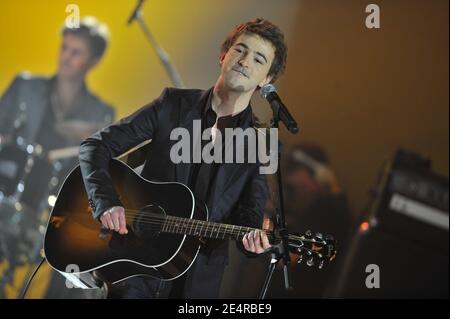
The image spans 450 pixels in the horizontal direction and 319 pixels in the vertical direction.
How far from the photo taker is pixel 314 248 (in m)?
2.27

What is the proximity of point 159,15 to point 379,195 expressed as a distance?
6.98 ft

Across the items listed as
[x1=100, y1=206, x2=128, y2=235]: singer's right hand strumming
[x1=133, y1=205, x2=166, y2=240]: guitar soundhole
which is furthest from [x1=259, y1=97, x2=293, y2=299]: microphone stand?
[x1=100, y1=206, x2=128, y2=235]: singer's right hand strumming

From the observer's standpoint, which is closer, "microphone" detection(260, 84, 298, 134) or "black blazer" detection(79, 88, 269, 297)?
"microphone" detection(260, 84, 298, 134)

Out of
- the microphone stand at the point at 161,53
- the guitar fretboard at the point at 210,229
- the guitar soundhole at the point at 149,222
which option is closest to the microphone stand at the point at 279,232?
the guitar fretboard at the point at 210,229

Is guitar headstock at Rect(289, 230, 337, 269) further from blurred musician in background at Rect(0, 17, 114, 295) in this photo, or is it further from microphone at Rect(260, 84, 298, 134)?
blurred musician in background at Rect(0, 17, 114, 295)

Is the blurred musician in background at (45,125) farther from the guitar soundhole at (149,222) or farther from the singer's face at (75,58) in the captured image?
the guitar soundhole at (149,222)

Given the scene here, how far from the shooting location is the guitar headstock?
2252 millimetres

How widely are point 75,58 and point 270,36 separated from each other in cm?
265

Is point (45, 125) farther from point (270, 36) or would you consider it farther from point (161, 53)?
point (270, 36)

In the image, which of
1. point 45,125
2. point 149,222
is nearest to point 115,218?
point 149,222

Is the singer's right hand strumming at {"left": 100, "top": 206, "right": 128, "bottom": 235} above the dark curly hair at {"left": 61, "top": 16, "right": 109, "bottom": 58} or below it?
below

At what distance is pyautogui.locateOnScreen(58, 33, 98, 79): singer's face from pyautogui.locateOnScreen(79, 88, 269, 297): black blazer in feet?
7.58
